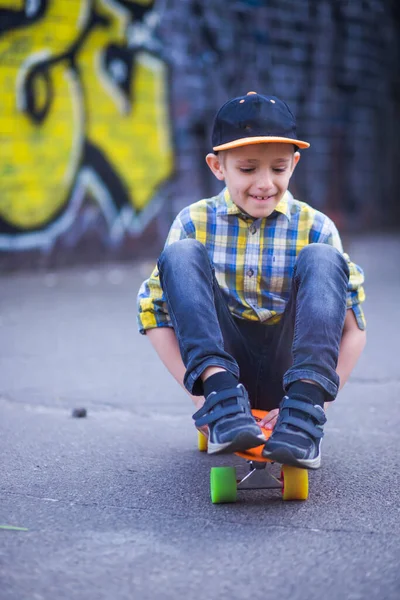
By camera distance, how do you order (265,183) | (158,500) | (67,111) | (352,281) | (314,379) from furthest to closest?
(67,111), (352,281), (265,183), (158,500), (314,379)

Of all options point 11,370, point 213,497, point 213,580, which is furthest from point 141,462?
point 11,370

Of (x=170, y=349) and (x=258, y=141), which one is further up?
(x=258, y=141)

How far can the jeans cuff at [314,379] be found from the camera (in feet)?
8.34

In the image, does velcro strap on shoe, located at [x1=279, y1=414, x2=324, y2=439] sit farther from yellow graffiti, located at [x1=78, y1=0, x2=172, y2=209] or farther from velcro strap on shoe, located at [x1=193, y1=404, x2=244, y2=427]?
yellow graffiti, located at [x1=78, y1=0, x2=172, y2=209]

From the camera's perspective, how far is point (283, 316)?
289cm

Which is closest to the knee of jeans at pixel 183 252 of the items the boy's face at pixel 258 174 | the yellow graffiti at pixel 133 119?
the boy's face at pixel 258 174

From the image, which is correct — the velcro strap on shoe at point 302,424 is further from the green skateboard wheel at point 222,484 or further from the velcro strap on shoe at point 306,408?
the green skateboard wheel at point 222,484

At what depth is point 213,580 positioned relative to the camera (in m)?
2.06

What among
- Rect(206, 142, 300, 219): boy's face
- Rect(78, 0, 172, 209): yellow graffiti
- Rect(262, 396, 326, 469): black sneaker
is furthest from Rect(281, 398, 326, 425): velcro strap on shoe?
Rect(78, 0, 172, 209): yellow graffiti

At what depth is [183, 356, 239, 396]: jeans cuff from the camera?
2576mm

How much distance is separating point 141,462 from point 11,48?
5954 mm

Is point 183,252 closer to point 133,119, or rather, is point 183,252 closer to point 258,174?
point 258,174

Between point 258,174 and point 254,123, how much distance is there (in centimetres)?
17

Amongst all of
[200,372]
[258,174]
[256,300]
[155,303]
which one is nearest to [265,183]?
[258,174]
